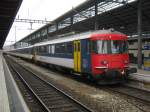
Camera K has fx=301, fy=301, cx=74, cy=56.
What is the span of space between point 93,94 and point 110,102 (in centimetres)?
204

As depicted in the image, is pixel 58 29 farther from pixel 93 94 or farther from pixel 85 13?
pixel 93 94

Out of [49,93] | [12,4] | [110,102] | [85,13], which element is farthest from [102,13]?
[110,102]

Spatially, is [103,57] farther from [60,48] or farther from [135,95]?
[60,48]

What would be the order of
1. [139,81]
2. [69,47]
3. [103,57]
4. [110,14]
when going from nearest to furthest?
[103,57], [139,81], [69,47], [110,14]

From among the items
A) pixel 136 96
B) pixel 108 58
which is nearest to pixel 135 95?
pixel 136 96

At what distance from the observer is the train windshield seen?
1558cm

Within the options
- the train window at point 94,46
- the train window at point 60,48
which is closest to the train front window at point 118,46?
the train window at point 94,46

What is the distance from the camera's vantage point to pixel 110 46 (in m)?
15.9

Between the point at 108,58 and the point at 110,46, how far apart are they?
28.0 inches

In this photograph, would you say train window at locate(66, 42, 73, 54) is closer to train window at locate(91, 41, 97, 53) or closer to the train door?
the train door

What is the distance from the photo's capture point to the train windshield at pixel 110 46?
15.6 meters

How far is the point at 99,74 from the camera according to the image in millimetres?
15219

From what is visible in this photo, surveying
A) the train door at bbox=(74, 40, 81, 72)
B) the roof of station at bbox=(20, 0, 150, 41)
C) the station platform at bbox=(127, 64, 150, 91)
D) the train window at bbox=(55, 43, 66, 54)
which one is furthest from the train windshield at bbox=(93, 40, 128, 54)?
the roof of station at bbox=(20, 0, 150, 41)

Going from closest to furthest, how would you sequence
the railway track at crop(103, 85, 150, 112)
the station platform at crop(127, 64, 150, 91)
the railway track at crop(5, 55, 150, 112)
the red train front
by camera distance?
the railway track at crop(103, 85, 150, 112) → the railway track at crop(5, 55, 150, 112) → the red train front → the station platform at crop(127, 64, 150, 91)
